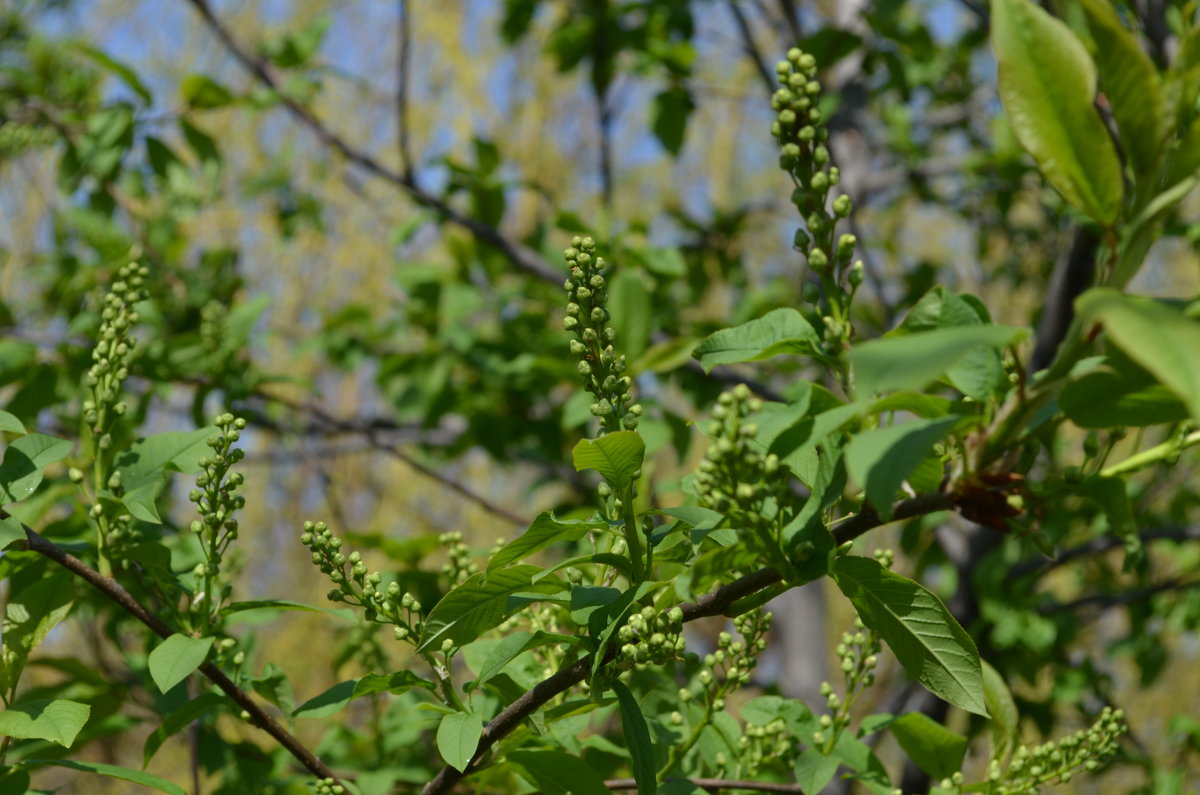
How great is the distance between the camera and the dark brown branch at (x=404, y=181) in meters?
2.41

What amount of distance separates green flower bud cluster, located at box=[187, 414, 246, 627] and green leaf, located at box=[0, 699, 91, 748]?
12 cm

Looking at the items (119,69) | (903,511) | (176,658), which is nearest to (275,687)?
(176,658)

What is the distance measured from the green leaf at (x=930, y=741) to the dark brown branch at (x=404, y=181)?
1609mm

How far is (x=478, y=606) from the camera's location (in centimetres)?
78

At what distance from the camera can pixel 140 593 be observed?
4.92ft

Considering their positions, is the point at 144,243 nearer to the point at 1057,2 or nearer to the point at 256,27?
the point at 1057,2

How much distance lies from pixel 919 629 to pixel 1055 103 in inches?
13.8

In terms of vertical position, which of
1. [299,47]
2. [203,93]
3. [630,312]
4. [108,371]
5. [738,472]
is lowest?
[738,472]

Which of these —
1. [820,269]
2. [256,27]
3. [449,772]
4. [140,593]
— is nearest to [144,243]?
[140,593]

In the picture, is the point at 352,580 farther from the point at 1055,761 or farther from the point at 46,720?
the point at 1055,761

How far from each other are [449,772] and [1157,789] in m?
1.42

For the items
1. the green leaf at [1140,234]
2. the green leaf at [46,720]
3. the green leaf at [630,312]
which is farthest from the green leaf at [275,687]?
the green leaf at [630,312]

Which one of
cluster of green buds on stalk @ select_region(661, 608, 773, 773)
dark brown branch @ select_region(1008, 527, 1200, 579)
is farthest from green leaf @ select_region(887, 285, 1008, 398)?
dark brown branch @ select_region(1008, 527, 1200, 579)

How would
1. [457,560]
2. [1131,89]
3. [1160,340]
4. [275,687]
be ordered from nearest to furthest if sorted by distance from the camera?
[1160,340]
[1131,89]
[275,687]
[457,560]
